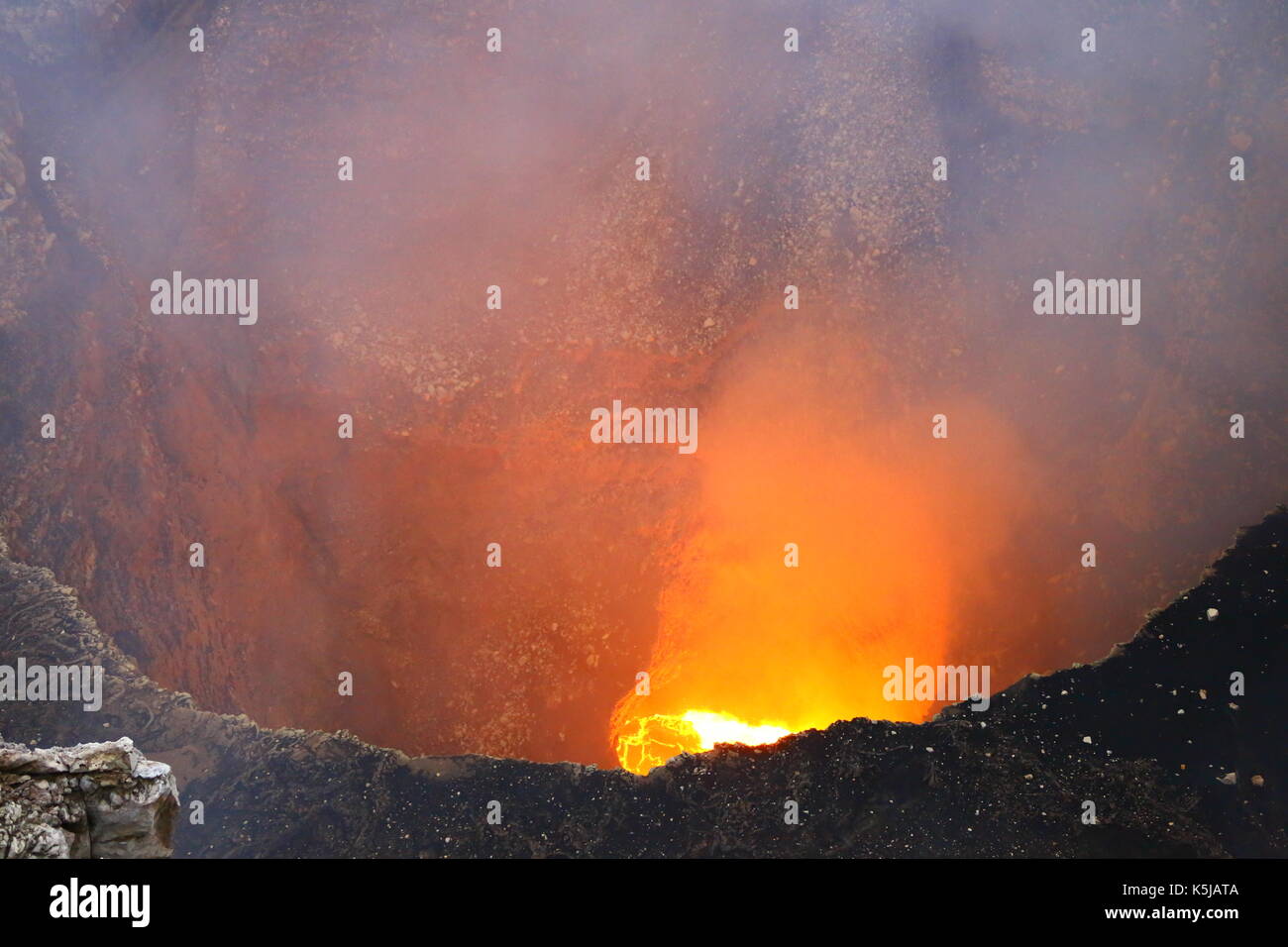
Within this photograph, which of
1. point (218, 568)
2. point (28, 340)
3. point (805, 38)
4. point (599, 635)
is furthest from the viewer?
point (599, 635)

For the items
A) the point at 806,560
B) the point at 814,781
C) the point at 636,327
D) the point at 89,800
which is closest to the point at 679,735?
the point at 806,560

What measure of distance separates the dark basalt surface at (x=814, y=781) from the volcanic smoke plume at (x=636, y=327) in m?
2.70

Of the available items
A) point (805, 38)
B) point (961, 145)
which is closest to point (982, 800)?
point (961, 145)

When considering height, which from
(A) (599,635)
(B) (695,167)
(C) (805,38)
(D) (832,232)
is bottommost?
(A) (599,635)

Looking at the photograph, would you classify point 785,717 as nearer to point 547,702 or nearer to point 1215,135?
point 547,702

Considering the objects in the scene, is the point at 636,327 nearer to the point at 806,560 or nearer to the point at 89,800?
the point at 806,560

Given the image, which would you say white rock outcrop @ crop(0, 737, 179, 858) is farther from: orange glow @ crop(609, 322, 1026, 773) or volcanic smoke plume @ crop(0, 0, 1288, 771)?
orange glow @ crop(609, 322, 1026, 773)

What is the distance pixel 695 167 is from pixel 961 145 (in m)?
2.70

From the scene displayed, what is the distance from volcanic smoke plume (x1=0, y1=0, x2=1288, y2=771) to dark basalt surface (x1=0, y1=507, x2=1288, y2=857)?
2696 mm

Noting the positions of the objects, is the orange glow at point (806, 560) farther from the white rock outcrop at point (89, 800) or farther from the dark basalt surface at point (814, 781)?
the white rock outcrop at point (89, 800)

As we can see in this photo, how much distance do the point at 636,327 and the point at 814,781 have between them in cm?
576

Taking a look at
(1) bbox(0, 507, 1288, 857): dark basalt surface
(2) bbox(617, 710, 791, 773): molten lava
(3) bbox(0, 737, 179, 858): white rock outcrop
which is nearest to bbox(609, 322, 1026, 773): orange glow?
(2) bbox(617, 710, 791, 773): molten lava

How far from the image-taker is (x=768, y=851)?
584 cm

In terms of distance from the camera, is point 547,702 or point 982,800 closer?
point 982,800
